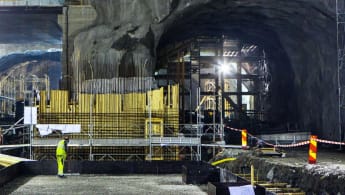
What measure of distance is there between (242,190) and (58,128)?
16.1 metres

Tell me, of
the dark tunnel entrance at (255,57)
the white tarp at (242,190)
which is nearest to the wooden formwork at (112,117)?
the dark tunnel entrance at (255,57)

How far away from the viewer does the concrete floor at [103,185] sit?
13.7 m

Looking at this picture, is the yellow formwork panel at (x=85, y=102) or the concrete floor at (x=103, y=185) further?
the yellow formwork panel at (x=85, y=102)

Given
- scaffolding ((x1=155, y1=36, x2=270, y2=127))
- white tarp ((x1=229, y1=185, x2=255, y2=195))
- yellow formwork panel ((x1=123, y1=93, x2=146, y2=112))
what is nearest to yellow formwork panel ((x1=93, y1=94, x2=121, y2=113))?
yellow formwork panel ((x1=123, y1=93, x2=146, y2=112))

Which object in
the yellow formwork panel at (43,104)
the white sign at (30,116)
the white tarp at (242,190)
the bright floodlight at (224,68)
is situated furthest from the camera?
the bright floodlight at (224,68)

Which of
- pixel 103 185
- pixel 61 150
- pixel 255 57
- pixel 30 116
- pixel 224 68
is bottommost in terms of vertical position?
pixel 103 185

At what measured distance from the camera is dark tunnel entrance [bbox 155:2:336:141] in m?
33.7

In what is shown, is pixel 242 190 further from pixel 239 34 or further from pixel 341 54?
pixel 239 34

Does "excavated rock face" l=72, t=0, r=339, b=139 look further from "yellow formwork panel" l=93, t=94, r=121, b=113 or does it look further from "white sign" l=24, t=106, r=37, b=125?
"white sign" l=24, t=106, r=37, b=125

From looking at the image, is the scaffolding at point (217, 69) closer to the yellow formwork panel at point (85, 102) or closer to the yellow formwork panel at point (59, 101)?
the yellow formwork panel at point (85, 102)

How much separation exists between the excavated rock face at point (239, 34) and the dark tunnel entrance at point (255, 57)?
0.08 m

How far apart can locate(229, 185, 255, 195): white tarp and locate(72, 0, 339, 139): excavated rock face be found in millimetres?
19079

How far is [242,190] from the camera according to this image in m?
10.3

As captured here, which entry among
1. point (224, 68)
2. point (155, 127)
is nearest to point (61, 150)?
point (155, 127)
